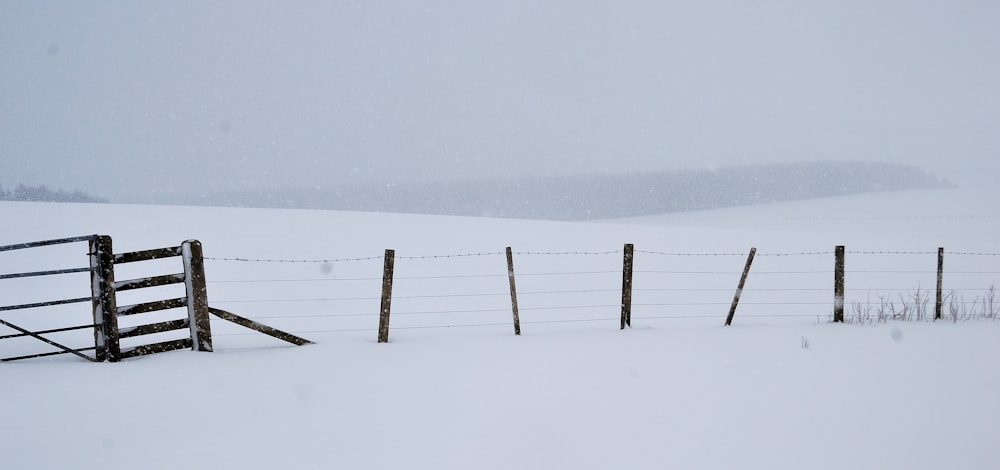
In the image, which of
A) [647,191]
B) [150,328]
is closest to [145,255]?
[150,328]

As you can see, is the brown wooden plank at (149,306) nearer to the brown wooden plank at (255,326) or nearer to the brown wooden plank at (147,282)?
the brown wooden plank at (147,282)

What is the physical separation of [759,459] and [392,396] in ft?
10.4

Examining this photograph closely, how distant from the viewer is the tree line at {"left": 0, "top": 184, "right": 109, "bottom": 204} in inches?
1449

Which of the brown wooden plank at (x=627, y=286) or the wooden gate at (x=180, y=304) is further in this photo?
the brown wooden plank at (x=627, y=286)

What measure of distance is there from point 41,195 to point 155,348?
1707 inches

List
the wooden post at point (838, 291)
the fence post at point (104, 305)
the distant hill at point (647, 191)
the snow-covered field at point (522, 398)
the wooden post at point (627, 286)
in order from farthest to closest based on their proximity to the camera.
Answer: the distant hill at point (647, 191) < the wooden post at point (838, 291) < the wooden post at point (627, 286) < the fence post at point (104, 305) < the snow-covered field at point (522, 398)

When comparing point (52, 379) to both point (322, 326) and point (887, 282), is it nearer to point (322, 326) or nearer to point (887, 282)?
point (322, 326)

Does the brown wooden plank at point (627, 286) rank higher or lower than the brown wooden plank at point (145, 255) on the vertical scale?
lower

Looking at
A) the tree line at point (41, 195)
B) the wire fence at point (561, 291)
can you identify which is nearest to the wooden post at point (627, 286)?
the wire fence at point (561, 291)

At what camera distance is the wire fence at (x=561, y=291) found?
35.9 feet

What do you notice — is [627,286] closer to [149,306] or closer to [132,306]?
[149,306]

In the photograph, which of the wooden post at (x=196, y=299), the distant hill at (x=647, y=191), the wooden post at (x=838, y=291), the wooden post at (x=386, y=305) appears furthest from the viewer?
the distant hill at (x=647, y=191)

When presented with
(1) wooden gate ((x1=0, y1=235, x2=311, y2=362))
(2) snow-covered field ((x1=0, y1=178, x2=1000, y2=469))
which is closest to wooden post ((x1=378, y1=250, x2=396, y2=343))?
(2) snow-covered field ((x1=0, y1=178, x2=1000, y2=469))

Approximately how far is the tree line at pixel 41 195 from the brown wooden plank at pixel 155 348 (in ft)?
124
